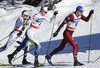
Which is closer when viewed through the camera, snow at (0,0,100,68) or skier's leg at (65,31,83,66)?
skier's leg at (65,31,83,66)

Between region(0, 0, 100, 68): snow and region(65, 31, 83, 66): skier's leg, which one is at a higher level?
region(65, 31, 83, 66): skier's leg

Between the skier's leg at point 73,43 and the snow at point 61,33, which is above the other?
the skier's leg at point 73,43

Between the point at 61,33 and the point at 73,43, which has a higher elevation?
the point at 73,43

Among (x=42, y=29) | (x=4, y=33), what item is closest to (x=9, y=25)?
(x=4, y=33)

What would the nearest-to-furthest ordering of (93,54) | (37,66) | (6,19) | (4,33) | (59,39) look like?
(37,66), (93,54), (59,39), (4,33), (6,19)

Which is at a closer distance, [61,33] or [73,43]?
[73,43]

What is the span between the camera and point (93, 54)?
9.11 meters

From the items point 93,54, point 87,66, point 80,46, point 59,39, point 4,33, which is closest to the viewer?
point 87,66

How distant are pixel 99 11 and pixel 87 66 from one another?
9.68 meters

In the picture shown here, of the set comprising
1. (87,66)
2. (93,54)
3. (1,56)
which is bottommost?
(1,56)

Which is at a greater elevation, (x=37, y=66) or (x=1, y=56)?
(x=37, y=66)

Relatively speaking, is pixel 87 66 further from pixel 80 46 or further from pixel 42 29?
pixel 42 29

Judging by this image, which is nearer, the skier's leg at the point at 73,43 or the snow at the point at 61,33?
the skier's leg at the point at 73,43

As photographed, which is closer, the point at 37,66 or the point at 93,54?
the point at 37,66
